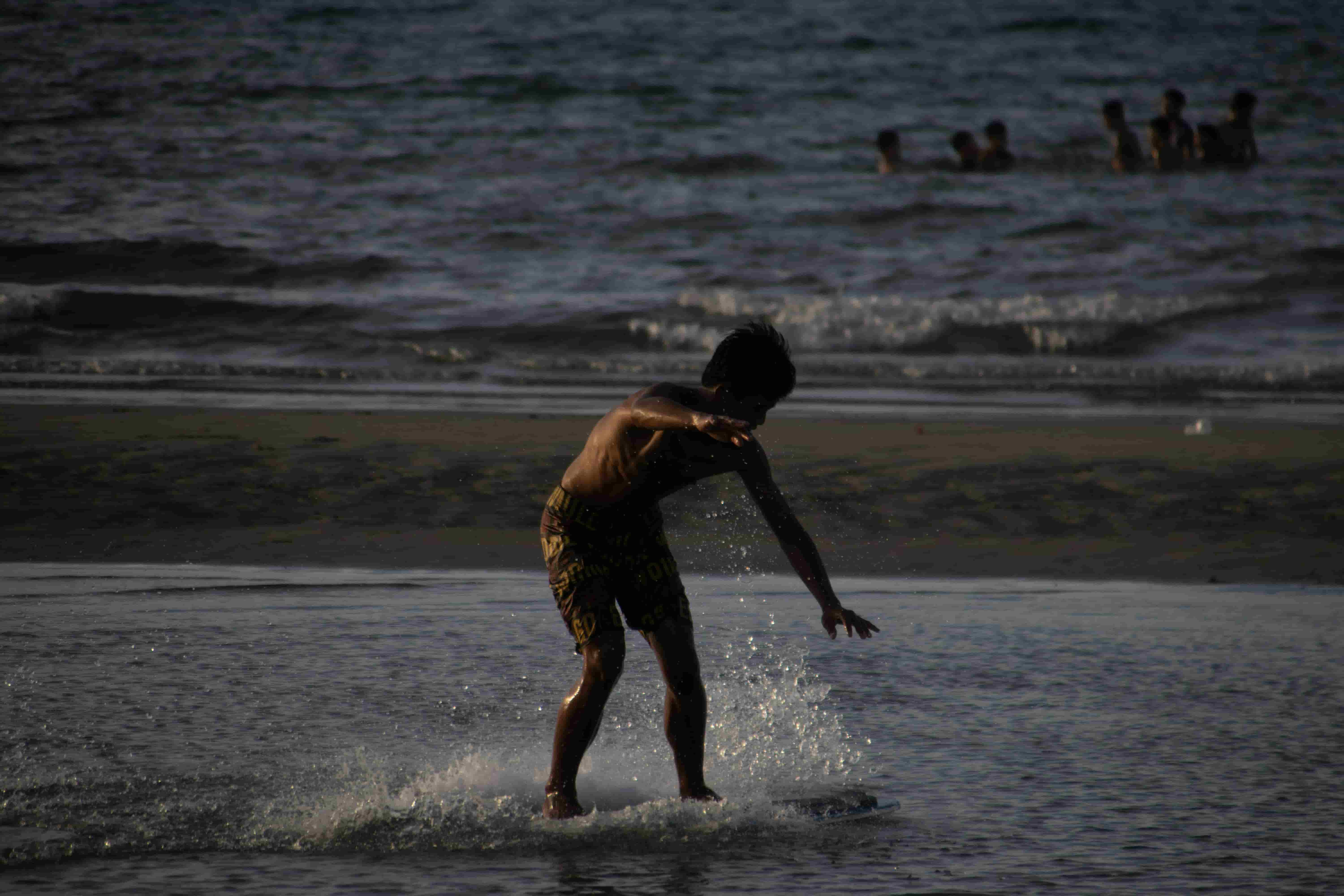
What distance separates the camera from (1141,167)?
26922 millimetres

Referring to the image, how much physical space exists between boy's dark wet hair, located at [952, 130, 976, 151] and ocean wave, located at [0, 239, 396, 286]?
10.1 metres

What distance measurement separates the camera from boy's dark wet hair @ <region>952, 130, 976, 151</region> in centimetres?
2716

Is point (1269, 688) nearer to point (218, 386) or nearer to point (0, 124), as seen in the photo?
point (218, 386)

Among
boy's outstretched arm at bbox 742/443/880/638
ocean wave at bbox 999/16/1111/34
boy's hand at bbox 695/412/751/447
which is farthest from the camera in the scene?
ocean wave at bbox 999/16/1111/34

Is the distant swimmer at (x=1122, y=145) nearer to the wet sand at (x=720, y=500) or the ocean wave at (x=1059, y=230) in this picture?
the ocean wave at (x=1059, y=230)

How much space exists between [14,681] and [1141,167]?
24.3 metres

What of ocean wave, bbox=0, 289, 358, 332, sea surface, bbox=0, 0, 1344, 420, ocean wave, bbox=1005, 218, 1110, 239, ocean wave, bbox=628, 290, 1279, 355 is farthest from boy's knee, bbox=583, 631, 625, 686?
ocean wave, bbox=1005, 218, 1110, 239

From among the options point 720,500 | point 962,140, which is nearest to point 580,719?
point 720,500

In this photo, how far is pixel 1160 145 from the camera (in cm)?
2680

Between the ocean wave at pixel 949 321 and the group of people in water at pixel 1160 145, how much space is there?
6575mm

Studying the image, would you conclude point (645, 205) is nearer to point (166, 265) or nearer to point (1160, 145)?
point (166, 265)

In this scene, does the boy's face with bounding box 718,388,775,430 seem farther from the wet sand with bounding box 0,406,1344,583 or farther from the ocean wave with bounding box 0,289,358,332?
the ocean wave with bounding box 0,289,358,332

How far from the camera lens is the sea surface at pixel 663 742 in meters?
3.76

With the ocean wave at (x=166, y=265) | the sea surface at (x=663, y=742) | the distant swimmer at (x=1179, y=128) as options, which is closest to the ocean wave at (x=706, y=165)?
the ocean wave at (x=166, y=265)
